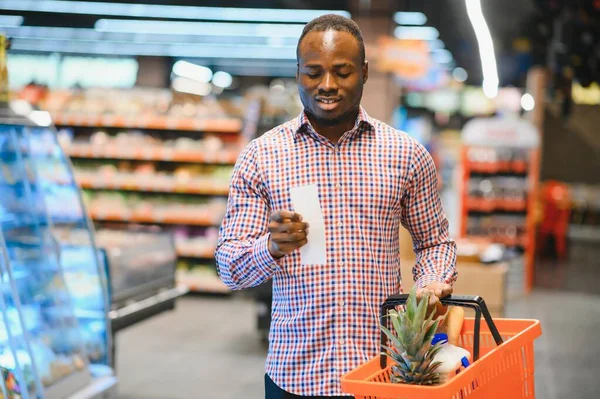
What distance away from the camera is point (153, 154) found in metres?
10.3

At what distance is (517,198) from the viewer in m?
11.8

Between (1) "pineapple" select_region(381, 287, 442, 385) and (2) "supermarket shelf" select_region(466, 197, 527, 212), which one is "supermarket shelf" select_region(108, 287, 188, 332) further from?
(2) "supermarket shelf" select_region(466, 197, 527, 212)

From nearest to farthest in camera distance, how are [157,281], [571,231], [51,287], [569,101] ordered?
[51,287] → [157,281] → [569,101] → [571,231]

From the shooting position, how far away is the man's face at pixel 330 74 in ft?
6.73

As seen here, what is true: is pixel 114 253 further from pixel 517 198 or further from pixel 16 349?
pixel 517 198

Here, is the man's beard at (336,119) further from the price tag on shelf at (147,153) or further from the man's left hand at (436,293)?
the price tag on shelf at (147,153)

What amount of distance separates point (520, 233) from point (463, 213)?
0.88 metres

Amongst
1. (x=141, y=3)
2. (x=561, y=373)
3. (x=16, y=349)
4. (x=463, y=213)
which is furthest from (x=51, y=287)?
(x=141, y=3)

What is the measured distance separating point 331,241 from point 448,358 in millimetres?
446

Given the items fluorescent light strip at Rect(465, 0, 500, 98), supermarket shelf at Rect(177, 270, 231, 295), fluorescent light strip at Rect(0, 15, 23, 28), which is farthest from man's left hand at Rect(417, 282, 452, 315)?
fluorescent light strip at Rect(0, 15, 23, 28)

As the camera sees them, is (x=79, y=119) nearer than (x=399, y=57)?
Yes

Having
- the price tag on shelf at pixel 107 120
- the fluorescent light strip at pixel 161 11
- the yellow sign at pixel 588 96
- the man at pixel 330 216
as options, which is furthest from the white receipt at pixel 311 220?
the yellow sign at pixel 588 96

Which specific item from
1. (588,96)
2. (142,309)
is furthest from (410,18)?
(588,96)

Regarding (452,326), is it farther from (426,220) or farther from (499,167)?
(499,167)
